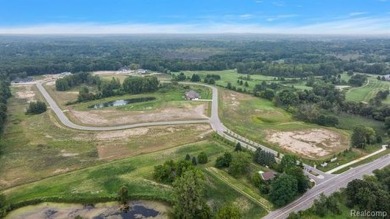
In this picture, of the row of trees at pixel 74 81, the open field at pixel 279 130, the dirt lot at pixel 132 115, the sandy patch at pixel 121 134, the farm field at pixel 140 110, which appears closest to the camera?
the open field at pixel 279 130

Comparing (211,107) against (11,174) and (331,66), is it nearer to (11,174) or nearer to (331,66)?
(11,174)

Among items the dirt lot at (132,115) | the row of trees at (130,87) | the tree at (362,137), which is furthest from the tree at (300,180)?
the row of trees at (130,87)

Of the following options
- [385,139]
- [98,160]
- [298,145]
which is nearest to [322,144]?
[298,145]

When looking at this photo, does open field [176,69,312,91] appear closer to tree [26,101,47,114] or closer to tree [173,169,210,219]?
tree [26,101,47,114]

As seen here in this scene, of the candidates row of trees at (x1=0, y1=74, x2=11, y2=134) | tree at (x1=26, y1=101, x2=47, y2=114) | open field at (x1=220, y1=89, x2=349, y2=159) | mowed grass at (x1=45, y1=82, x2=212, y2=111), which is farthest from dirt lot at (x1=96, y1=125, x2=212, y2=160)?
tree at (x1=26, y1=101, x2=47, y2=114)

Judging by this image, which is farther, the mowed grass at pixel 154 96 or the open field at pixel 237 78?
the open field at pixel 237 78

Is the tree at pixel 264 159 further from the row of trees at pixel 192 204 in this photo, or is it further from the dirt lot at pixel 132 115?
the dirt lot at pixel 132 115
